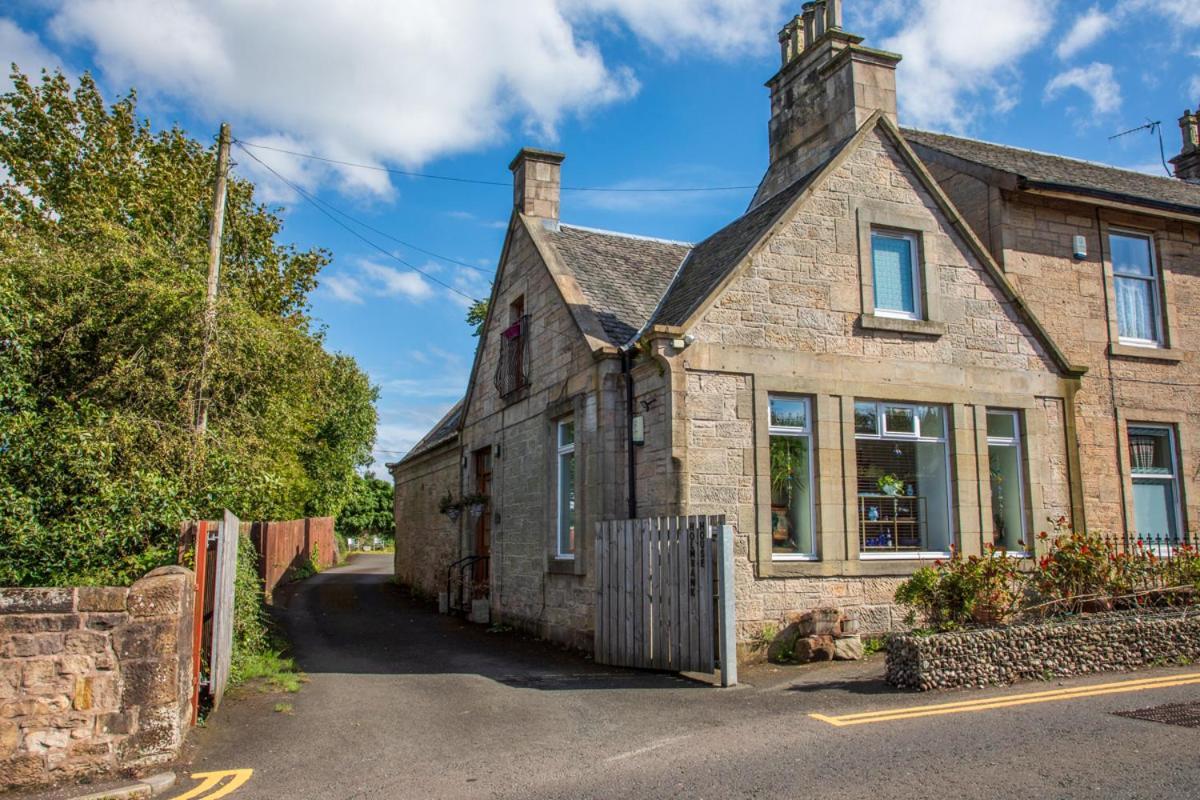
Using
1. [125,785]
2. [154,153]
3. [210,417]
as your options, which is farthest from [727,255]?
[154,153]

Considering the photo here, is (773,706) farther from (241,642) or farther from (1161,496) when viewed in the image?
(1161,496)

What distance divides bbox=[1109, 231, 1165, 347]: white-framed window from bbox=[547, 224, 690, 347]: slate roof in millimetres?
7658

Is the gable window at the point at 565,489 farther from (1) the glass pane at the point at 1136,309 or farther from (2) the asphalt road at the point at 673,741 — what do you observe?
(1) the glass pane at the point at 1136,309

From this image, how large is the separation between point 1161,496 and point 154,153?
24.4m

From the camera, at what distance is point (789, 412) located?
1232 centimetres

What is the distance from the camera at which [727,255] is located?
13.4 metres

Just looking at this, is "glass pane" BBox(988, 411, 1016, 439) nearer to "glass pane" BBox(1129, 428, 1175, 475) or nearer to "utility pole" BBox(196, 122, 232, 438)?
"glass pane" BBox(1129, 428, 1175, 475)

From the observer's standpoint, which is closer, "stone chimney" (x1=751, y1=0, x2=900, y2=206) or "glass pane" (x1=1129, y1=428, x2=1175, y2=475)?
"stone chimney" (x1=751, y1=0, x2=900, y2=206)

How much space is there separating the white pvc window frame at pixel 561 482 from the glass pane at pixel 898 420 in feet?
15.2

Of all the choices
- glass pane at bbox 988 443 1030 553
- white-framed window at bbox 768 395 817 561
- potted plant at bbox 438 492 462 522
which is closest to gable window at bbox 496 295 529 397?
potted plant at bbox 438 492 462 522

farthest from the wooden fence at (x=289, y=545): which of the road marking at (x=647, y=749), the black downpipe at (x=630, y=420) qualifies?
the road marking at (x=647, y=749)

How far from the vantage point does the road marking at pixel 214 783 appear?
20.2 feet

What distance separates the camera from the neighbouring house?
11.9m

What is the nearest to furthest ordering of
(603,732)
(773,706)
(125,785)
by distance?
(125,785) → (603,732) → (773,706)
